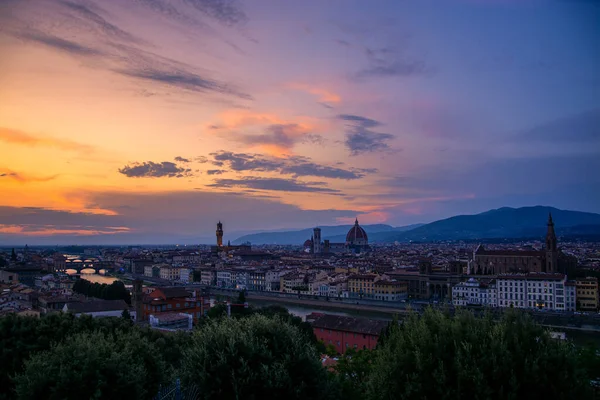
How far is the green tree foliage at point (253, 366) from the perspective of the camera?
255 inches

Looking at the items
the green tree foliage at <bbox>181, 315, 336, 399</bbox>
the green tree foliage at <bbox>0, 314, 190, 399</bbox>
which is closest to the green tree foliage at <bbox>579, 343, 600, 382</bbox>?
the green tree foliage at <bbox>181, 315, 336, 399</bbox>

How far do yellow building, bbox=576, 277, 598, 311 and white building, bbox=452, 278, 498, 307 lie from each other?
533cm

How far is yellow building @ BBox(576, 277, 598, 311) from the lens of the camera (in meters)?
Result: 34.3

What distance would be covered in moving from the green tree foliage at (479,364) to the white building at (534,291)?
30.1 m

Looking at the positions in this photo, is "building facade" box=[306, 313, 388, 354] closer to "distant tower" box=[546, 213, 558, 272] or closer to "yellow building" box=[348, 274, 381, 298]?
"yellow building" box=[348, 274, 381, 298]

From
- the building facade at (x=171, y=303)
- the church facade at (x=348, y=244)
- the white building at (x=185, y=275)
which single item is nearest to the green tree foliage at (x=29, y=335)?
the building facade at (x=171, y=303)

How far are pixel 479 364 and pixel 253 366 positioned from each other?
2.76m

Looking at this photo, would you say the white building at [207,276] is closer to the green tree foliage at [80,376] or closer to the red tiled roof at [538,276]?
the red tiled roof at [538,276]

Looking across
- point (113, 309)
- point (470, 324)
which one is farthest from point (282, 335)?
point (113, 309)

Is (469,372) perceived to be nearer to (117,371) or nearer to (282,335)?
(282,335)

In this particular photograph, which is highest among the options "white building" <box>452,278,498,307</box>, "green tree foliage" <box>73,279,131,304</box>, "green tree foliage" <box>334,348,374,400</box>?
"green tree foliage" <box>334,348,374,400</box>

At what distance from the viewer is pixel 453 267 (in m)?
45.5

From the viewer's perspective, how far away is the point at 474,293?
39094mm

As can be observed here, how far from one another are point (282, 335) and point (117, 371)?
2.19m
